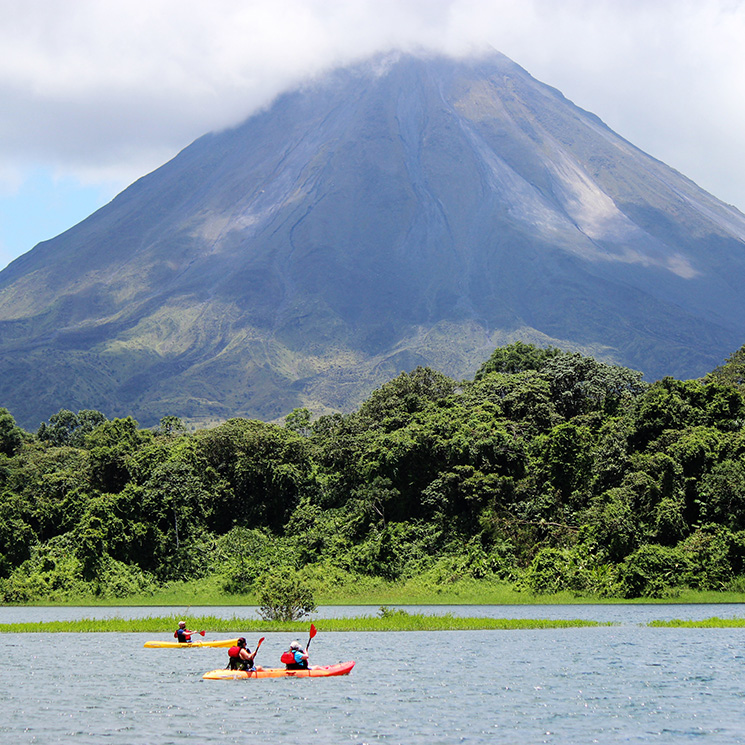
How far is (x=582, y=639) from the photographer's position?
29.3 meters

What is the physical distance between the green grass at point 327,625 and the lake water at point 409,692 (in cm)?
54

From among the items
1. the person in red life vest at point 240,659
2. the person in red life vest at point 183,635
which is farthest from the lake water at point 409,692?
the person in red life vest at point 183,635

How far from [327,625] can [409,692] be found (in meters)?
13.0

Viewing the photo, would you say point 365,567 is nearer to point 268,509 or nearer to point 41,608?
point 268,509

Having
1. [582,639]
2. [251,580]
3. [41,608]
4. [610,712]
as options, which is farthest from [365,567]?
[610,712]

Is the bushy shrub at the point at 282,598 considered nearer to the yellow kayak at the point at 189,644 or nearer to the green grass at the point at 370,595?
the yellow kayak at the point at 189,644

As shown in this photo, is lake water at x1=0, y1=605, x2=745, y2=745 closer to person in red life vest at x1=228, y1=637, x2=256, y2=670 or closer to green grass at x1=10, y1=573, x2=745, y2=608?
person in red life vest at x1=228, y1=637, x2=256, y2=670

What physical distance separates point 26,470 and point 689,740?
1936 inches

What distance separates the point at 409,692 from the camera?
21.2m

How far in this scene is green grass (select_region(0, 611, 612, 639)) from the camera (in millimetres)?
32625

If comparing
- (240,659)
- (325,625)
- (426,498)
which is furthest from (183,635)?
(426,498)

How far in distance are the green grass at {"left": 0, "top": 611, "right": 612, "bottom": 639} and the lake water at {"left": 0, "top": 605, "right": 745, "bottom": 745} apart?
542 mm

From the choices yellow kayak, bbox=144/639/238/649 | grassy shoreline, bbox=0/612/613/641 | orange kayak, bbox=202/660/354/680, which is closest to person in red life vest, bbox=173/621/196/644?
yellow kayak, bbox=144/639/238/649

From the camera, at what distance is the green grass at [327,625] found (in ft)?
107
